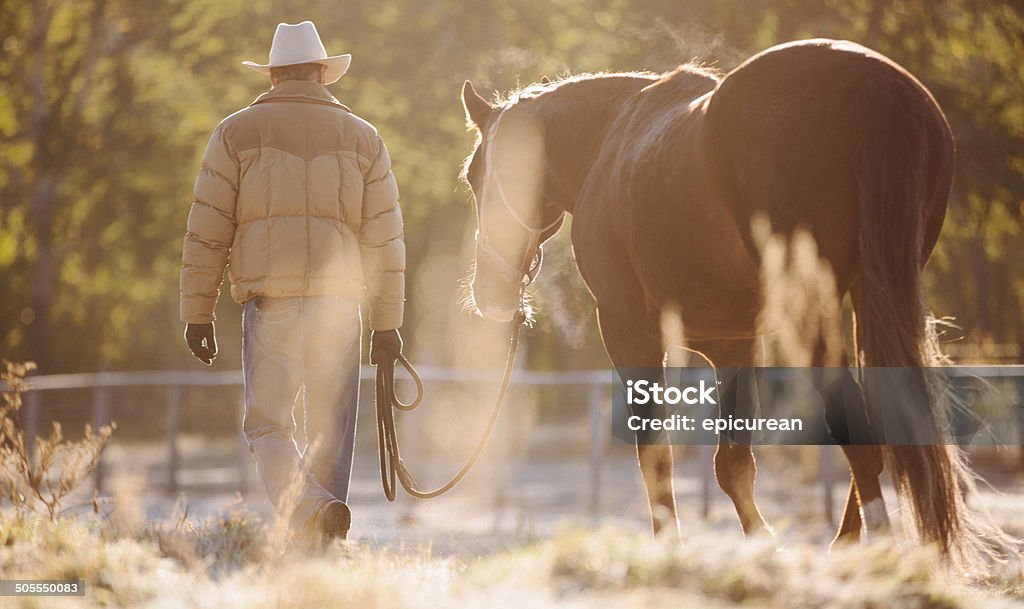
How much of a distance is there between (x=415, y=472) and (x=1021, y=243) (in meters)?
8.94

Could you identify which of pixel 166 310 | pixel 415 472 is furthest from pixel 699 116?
pixel 166 310

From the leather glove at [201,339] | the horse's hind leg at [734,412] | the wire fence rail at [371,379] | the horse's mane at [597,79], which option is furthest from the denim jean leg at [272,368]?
the wire fence rail at [371,379]

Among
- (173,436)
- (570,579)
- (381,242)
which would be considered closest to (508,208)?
(381,242)

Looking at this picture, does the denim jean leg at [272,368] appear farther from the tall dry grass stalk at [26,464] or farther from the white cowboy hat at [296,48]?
the white cowboy hat at [296,48]

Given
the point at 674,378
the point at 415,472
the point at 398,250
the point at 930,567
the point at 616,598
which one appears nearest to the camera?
the point at 616,598

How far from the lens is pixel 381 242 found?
5.52 m

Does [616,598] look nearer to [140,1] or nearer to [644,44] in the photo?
[644,44]

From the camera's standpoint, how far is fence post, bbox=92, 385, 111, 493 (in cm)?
1345

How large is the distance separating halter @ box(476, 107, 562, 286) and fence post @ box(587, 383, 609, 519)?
521 cm

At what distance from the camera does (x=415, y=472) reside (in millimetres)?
11945

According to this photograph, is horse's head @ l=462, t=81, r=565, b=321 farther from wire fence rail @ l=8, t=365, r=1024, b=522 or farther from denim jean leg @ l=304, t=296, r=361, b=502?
wire fence rail @ l=8, t=365, r=1024, b=522

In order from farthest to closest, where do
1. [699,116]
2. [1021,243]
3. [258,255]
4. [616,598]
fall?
[1021,243] → [258,255] → [699,116] → [616,598]

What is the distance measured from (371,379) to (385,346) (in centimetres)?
696

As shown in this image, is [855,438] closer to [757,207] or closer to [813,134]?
[757,207]
